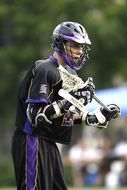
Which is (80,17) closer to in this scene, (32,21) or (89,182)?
(32,21)

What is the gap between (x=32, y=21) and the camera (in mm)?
21469

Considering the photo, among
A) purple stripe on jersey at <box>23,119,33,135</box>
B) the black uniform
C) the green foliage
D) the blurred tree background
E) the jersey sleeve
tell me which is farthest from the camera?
the green foliage

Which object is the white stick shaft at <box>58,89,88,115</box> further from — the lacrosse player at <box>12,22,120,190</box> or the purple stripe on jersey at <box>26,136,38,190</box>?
the purple stripe on jersey at <box>26,136,38,190</box>

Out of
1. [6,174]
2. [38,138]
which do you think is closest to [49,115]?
[38,138]

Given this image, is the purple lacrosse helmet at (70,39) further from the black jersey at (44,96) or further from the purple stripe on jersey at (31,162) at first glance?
the purple stripe on jersey at (31,162)

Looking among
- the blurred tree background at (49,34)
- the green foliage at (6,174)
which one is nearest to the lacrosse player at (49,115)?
the blurred tree background at (49,34)

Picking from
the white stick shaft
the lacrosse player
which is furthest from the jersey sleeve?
the white stick shaft

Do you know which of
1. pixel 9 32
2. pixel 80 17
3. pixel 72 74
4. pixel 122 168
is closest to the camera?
pixel 72 74

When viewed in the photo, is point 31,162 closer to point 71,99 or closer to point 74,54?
point 71,99

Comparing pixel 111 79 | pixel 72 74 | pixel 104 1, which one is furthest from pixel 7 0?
pixel 72 74

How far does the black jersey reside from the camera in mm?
7348

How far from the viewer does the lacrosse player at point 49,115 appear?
7359 millimetres

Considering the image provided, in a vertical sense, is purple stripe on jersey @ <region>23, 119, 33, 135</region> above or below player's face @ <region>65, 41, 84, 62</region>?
below

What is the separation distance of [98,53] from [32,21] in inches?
79.4
